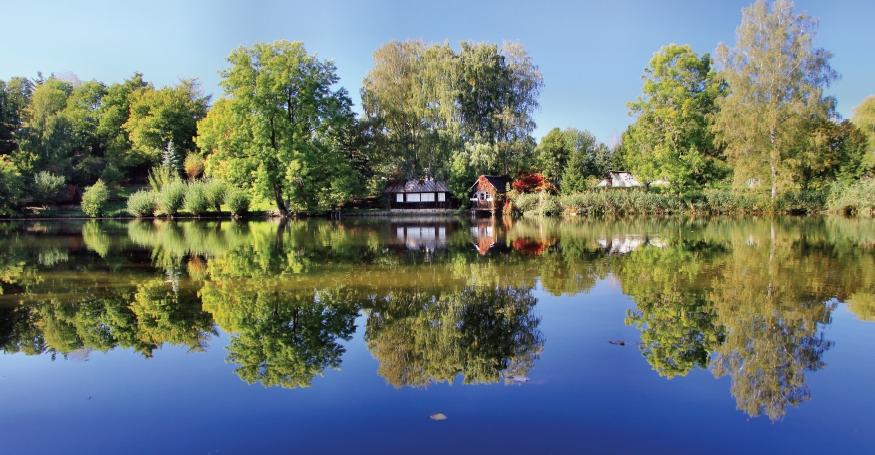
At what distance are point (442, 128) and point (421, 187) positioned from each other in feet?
19.2

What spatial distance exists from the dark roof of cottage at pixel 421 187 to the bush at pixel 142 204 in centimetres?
1958

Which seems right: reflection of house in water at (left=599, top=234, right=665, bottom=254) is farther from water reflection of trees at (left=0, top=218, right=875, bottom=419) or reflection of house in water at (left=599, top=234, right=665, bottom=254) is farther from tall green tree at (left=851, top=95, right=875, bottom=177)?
tall green tree at (left=851, top=95, right=875, bottom=177)

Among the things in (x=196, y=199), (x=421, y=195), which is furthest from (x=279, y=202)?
(x=421, y=195)

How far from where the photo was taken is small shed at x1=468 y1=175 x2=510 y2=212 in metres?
45.3

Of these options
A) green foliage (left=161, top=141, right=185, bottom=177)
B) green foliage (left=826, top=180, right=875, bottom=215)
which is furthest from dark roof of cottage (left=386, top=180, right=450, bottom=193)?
green foliage (left=826, top=180, right=875, bottom=215)

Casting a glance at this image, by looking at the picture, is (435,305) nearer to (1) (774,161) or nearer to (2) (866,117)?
(1) (774,161)

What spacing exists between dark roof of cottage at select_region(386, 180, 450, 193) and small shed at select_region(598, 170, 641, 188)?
21512 mm

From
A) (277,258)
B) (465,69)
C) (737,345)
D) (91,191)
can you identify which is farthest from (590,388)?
(91,191)

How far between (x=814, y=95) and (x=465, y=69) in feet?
81.1

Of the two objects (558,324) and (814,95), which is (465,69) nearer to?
(814,95)

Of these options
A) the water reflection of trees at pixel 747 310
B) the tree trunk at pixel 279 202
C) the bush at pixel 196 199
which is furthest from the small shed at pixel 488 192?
the water reflection of trees at pixel 747 310

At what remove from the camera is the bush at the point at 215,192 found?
4266 centimetres

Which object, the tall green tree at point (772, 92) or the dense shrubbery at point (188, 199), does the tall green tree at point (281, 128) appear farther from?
the tall green tree at point (772, 92)

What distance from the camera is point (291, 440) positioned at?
4.25 meters
